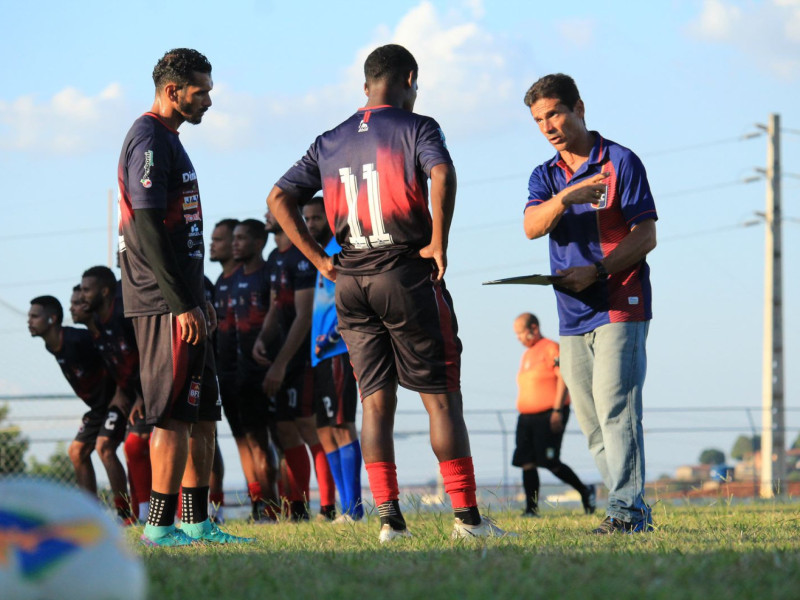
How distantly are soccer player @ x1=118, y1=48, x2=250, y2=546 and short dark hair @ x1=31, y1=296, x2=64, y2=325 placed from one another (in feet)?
17.8

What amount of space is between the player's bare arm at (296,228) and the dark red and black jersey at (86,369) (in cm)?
526

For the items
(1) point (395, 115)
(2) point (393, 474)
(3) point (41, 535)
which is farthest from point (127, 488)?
(3) point (41, 535)

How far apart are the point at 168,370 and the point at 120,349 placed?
4439mm

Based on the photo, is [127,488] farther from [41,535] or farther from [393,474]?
[41,535]

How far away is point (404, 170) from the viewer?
5500 millimetres

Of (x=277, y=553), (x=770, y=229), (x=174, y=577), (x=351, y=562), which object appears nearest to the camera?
(x=174, y=577)

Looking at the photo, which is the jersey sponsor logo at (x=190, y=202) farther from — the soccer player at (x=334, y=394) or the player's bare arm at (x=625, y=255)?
the soccer player at (x=334, y=394)

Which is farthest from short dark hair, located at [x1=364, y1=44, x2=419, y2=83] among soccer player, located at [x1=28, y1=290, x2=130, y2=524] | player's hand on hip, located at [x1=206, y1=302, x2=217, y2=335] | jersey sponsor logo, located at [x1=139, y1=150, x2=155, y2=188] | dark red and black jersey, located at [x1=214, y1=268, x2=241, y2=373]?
soccer player, located at [x1=28, y1=290, x2=130, y2=524]

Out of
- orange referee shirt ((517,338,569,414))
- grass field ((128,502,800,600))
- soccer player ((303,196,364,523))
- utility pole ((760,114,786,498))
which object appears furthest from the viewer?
utility pole ((760,114,786,498))

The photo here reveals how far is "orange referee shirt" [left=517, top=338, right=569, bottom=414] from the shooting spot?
1132cm

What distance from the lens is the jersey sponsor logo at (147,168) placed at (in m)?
5.56

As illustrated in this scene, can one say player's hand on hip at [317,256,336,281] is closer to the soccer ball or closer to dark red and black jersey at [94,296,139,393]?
the soccer ball

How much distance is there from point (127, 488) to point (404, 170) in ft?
20.6

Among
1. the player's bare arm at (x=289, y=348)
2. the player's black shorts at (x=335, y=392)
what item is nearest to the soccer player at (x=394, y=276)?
the player's black shorts at (x=335, y=392)
